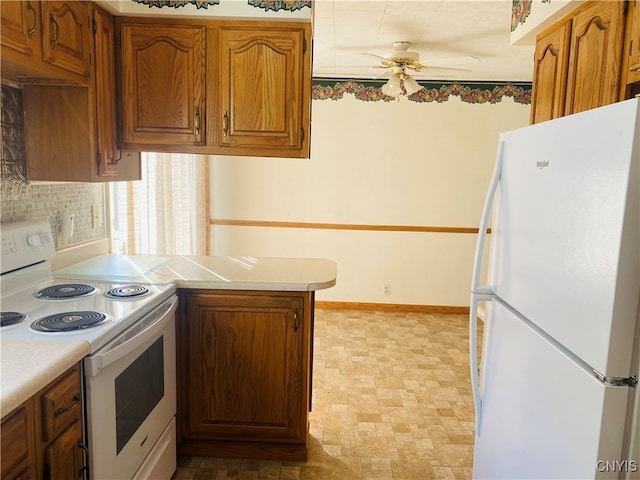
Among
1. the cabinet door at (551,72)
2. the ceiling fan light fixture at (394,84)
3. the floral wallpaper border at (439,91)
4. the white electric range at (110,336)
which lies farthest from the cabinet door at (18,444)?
the floral wallpaper border at (439,91)

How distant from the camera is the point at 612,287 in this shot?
104cm

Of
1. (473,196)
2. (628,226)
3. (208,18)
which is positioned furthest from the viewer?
(473,196)

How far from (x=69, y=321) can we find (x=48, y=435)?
410 mm

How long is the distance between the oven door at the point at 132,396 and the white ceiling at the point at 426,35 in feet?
6.59

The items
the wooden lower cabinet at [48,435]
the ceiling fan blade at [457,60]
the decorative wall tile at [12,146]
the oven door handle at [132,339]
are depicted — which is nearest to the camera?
the wooden lower cabinet at [48,435]

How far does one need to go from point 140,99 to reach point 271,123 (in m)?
0.69

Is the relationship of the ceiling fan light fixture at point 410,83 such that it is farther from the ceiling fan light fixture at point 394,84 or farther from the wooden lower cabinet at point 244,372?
the wooden lower cabinet at point 244,372

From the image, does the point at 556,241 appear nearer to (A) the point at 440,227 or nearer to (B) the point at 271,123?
(B) the point at 271,123

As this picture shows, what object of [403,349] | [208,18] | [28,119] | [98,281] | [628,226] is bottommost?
[403,349]

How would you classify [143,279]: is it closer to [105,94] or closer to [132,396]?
[132,396]

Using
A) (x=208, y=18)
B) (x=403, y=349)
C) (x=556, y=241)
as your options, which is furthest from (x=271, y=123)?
(x=403, y=349)

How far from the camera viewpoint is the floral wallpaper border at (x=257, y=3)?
7.93ft

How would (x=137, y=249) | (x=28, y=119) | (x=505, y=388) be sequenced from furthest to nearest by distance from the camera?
Result: (x=137, y=249), (x=28, y=119), (x=505, y=388)

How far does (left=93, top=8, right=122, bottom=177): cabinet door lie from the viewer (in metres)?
2.27
